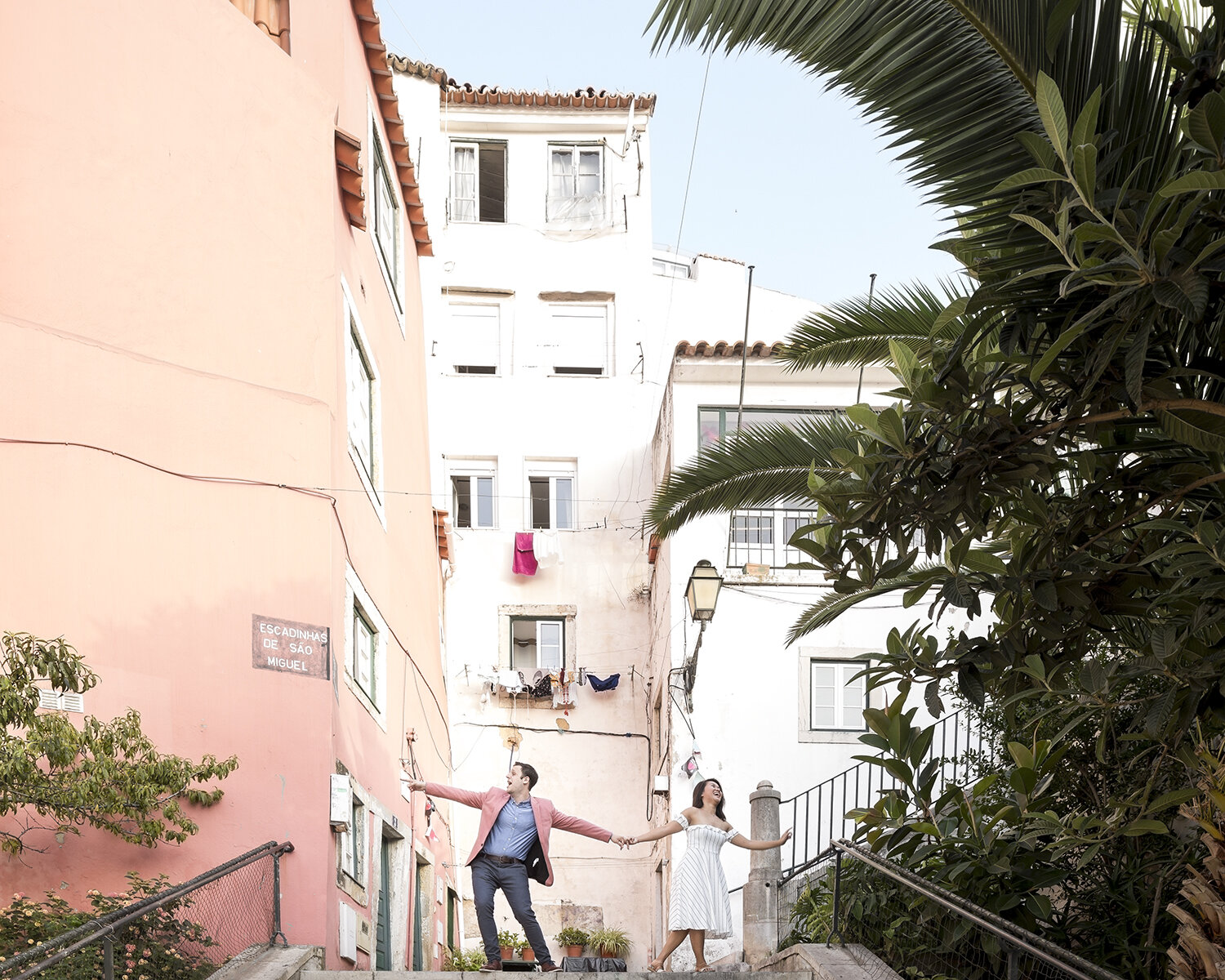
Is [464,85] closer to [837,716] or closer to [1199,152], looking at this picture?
[837,716]

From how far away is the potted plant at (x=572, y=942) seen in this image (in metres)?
21.0

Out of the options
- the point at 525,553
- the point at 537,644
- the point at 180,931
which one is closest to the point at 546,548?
the point at 525,553

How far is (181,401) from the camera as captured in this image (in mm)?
9977

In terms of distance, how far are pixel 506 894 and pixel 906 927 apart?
2595 mm

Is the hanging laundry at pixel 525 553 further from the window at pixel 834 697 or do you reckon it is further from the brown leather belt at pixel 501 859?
the brown leather belt at pixel 501 859

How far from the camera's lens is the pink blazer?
32.0ft

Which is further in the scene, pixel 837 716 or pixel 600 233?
pixel 600 233

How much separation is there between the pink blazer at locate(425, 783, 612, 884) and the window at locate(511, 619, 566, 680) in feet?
45.3

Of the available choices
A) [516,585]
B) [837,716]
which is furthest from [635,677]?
[837,716]

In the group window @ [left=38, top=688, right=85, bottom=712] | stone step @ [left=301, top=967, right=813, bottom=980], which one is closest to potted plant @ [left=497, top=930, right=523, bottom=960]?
stone step @ [left=301, top=967, right=813, bottom=980]

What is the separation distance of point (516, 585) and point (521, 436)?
8.83 feet

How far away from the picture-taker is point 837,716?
17562mm

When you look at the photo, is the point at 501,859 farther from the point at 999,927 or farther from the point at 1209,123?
the point at 1209,123

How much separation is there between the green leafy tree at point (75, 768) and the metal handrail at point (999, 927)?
155 inches
